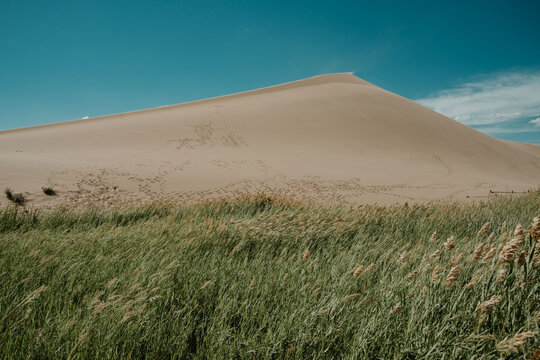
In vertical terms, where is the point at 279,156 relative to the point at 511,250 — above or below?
above

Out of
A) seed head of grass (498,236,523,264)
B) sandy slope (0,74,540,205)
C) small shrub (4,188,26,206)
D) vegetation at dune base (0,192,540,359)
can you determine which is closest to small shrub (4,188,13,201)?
small shrub (4,188,26,206)

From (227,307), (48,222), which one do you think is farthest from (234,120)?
(227,307)

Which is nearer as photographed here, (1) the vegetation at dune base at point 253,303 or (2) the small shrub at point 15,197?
(1) the vegetation at dune base at point 253,303

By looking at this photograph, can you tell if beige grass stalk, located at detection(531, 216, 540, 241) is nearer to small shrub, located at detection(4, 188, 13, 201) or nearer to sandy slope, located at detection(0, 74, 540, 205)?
sandy slope, located at detection(0, 74, 540, 205)

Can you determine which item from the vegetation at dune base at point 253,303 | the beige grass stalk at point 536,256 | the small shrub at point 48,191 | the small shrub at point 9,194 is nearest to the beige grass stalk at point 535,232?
the vegetation at dune base at point 253,303

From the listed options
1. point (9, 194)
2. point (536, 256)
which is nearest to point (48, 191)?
point (9, 194)

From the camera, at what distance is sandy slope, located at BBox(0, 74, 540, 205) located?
42.0ft

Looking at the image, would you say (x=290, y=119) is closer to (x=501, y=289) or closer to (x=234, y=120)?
(x=234, y=120)

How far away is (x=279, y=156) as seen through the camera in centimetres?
2270

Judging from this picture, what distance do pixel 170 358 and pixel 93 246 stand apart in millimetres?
1878

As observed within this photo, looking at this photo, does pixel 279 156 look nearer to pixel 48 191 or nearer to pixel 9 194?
pixel 48 191

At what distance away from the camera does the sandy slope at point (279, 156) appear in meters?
12.8

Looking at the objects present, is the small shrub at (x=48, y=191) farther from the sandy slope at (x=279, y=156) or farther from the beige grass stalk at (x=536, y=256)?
the beige grass stalk at (x=536, y=256)

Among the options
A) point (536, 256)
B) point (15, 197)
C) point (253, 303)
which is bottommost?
point (253, 303)
